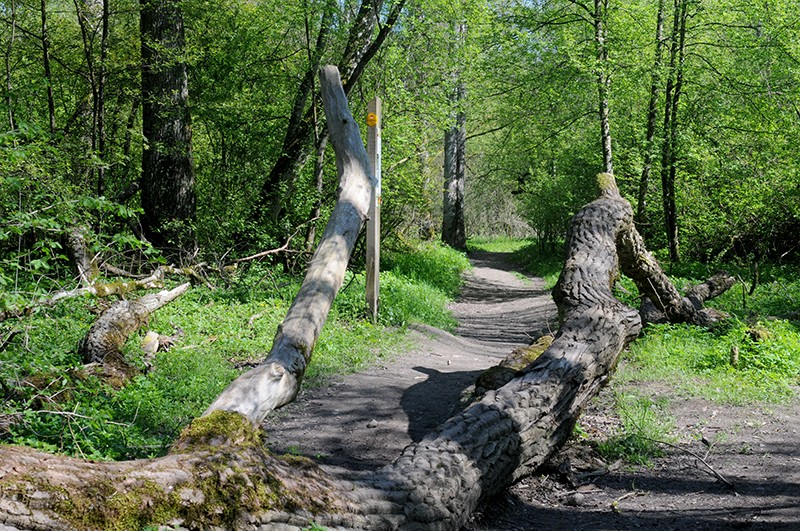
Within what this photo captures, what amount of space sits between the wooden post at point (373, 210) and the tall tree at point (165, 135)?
374 centimetres

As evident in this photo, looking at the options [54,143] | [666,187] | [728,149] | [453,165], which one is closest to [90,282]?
[54,143]

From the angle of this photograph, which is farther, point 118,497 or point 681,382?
point 681,382

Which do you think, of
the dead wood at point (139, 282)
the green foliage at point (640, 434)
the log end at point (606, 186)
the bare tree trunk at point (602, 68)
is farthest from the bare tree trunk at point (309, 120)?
the green foliage at point (640, 434)

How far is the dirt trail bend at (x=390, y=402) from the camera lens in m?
5.39

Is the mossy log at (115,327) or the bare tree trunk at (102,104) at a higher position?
the bare tree trunk at (102,104)

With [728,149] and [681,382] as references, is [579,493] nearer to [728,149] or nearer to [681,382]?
[681,382]

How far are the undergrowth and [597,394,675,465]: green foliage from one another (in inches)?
131

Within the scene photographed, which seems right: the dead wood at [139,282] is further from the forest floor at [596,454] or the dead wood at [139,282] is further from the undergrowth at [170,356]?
the forest floor at [596,454]

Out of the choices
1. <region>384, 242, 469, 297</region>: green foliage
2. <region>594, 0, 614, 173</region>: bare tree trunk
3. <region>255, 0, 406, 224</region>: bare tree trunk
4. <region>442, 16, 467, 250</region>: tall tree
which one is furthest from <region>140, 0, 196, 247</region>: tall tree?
<region>442, 16, 467, 250</region>: tall tree

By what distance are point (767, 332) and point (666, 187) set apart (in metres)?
9.52

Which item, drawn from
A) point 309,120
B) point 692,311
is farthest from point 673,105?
point 309,120

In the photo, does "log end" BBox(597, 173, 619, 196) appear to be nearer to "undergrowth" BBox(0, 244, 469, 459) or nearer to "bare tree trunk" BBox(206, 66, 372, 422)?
"bare tree trunk" BBox(206, 66, 372, 422)

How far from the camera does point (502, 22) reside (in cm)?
1794

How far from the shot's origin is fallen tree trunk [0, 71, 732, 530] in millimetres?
2354
